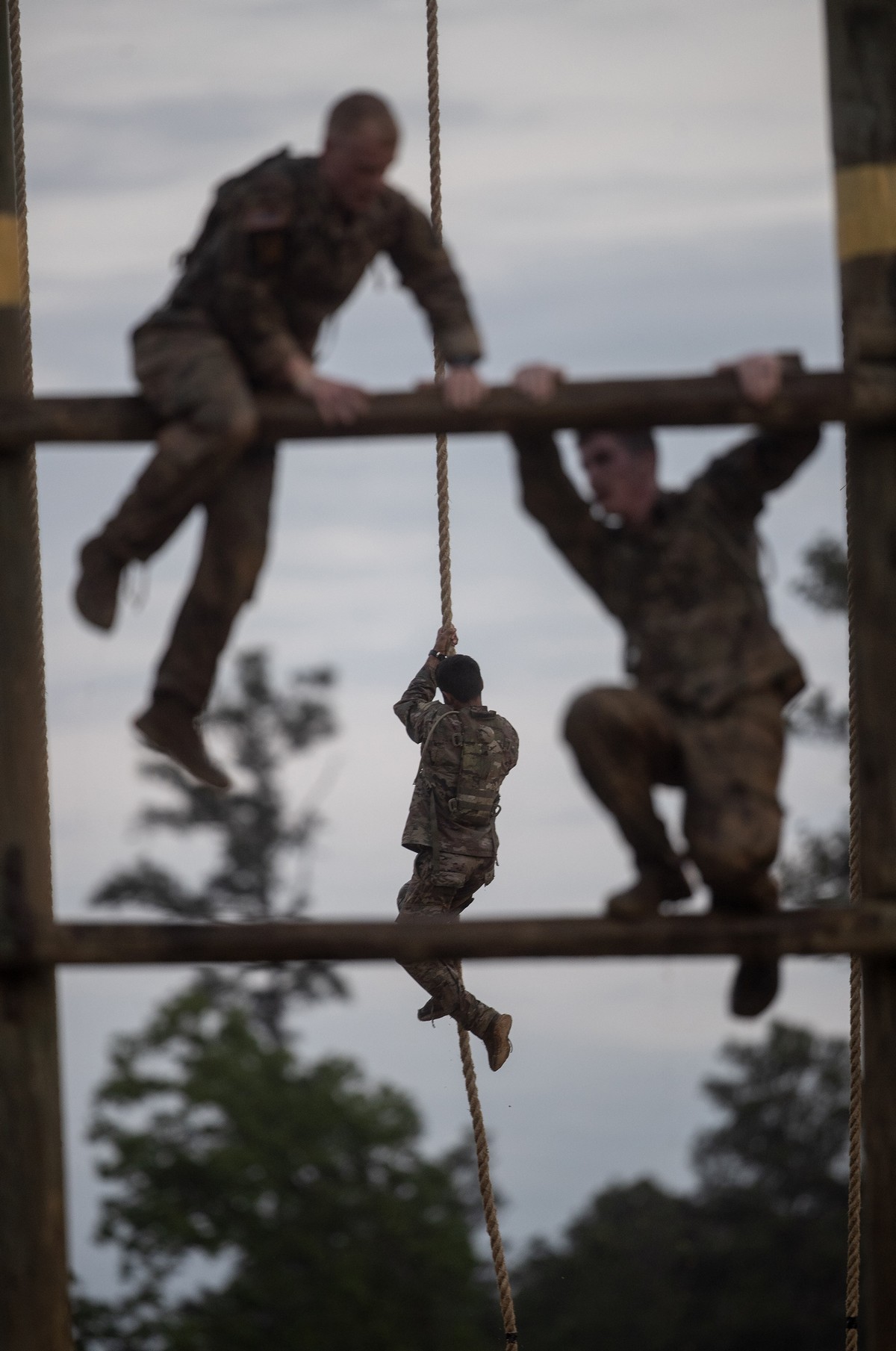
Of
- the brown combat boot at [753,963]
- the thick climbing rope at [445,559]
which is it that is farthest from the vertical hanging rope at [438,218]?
the brown combat boot at [753,963]

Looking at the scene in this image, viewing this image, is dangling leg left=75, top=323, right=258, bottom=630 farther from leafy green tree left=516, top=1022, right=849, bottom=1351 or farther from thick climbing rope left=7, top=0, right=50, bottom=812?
leafy green tree left=516, top=1022, right=849, bottom=1351

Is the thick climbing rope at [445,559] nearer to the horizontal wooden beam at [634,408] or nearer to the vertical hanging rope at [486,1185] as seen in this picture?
the vertical hanging rope at [486,1185]

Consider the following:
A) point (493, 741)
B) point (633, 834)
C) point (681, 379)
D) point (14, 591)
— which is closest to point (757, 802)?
point (633, 834)

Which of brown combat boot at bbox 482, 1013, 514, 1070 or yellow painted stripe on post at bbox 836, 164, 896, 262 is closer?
yellow painted stripe on post at bbox 836, 164, 896, 262

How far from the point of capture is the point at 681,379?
4.18 m

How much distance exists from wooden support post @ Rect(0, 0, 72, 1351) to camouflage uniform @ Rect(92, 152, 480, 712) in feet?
0.92

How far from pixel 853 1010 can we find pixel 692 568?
4.51 ft

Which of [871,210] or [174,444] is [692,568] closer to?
[871,210]

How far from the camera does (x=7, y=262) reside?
447 cm

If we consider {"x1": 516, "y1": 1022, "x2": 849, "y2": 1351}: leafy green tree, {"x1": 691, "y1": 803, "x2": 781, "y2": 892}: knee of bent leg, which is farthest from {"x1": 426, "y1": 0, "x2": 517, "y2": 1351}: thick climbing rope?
{"x1": 516, "y1": 1022, "x2": 849, "y2": 1351}: leafy green tree

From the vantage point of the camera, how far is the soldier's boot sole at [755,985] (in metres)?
4.34

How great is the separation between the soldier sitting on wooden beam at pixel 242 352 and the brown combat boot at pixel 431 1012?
159cm

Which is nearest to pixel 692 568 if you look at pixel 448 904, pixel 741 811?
pixel 741 811

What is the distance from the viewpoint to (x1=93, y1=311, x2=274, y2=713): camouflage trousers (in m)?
4.27
